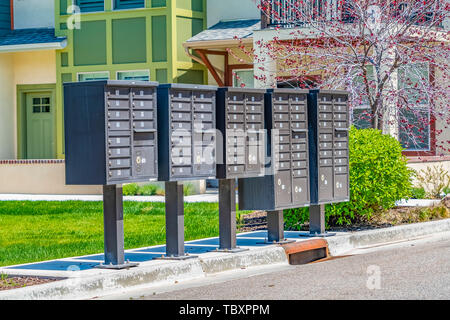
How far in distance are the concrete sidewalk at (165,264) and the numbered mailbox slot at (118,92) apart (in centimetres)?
179

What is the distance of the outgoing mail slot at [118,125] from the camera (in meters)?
9.58

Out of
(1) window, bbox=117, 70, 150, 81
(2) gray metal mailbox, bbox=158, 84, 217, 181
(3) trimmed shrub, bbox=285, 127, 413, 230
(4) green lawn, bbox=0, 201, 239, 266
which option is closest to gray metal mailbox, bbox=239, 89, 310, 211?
(2) gray metal mailbox, bbox=158, 84, 217, 181

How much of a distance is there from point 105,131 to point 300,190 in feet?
11.0

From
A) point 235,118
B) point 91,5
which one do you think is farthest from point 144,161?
point 91,5

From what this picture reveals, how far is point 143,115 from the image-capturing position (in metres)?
9.96

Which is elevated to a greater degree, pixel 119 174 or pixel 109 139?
pixel 109 139

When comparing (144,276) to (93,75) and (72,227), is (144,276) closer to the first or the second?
(72,227)

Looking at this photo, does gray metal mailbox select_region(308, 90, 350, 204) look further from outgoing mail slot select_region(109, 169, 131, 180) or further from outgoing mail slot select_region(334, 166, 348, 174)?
outgoing mail slot select_region(109, 169, 131, 180)

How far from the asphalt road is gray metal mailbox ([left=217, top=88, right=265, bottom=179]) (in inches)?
49.9

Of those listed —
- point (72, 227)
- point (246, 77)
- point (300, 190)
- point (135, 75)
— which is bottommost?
point (72, 227)

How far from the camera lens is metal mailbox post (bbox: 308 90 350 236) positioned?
12211 mm
